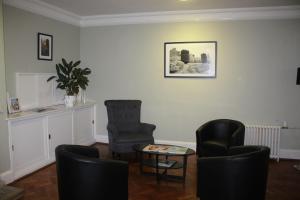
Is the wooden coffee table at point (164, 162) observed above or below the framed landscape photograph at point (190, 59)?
below

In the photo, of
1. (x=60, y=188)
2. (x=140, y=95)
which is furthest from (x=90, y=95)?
(x=60, y=188)

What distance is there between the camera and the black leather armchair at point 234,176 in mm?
2562

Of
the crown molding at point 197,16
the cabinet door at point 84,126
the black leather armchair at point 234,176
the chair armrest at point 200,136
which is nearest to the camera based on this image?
the black leather armchair at point 234,176

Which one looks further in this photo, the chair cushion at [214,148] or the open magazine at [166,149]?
the chair cushion at [214,148]

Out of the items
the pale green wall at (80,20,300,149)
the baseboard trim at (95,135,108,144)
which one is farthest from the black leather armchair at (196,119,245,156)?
the baseboard trim at (95,135,108,144)

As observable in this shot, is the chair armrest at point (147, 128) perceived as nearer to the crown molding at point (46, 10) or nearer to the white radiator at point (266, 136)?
the white radiator at point (266, 136)

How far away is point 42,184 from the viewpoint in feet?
11.9

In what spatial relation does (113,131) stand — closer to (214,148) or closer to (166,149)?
(166,149)

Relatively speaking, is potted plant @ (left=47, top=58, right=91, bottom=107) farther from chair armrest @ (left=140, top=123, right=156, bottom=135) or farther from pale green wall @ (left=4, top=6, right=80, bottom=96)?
chair armrest @ (left=140, top=123, right=156, bottom=135)

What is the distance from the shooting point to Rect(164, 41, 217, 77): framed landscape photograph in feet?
16.1

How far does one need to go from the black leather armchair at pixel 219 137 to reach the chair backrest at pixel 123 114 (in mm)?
1272

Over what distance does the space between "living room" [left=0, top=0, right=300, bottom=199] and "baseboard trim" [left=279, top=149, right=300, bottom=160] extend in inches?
0.6

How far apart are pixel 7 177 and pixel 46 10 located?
2673 millimetres

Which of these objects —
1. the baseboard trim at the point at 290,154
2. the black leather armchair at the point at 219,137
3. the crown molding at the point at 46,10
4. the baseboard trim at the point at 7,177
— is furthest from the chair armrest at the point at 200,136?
the crown molding at the point at 46,10
